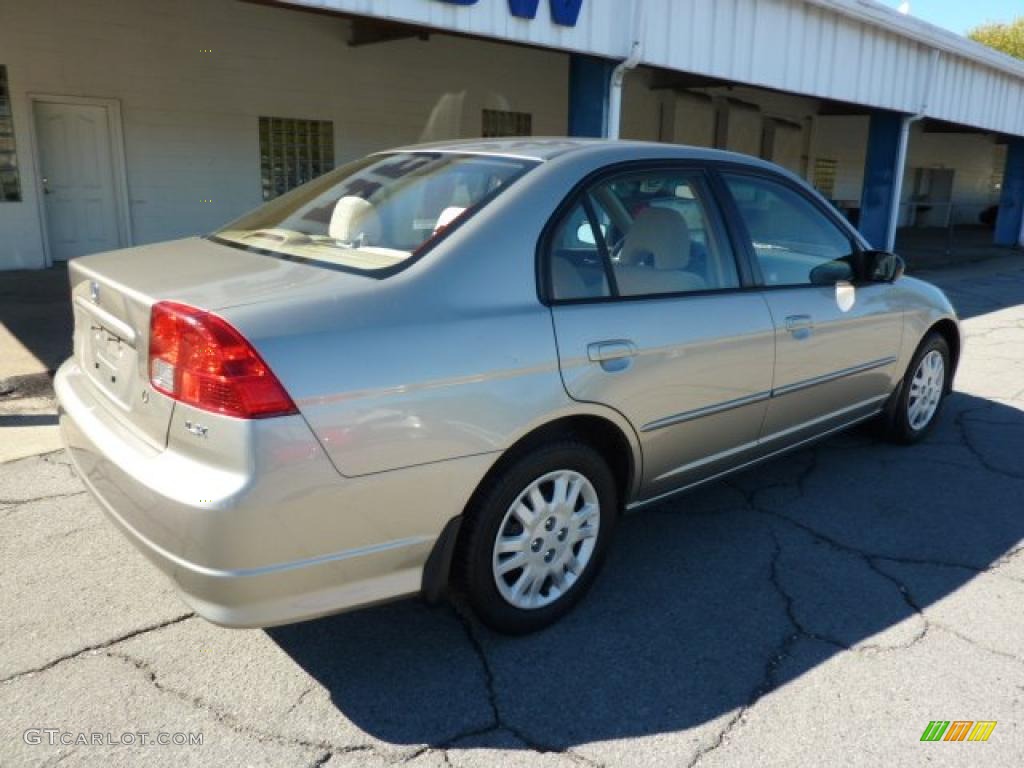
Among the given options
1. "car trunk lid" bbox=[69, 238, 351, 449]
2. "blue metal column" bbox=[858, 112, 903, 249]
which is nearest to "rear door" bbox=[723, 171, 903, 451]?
"car trunk lid" bbox=[69, 238, 351, 449]

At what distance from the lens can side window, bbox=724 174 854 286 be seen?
3596 millimetres

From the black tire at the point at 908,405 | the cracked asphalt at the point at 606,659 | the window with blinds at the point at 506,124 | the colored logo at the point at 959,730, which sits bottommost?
the colored logo at the point at 959,730

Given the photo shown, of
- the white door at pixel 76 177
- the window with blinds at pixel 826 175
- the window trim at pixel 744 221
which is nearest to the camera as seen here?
the window trim at pixel 744 221

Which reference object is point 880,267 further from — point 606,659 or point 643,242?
point 606,659

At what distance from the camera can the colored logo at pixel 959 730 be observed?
243cm

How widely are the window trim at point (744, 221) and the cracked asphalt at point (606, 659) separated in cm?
113

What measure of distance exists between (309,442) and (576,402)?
3.05 feet

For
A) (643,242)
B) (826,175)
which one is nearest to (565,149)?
(643,242)

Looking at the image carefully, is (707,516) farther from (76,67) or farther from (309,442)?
(76,67)

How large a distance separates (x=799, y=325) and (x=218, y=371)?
97.9 inches

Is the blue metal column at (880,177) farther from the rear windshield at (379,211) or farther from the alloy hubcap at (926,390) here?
the rear windshield at (379,211)

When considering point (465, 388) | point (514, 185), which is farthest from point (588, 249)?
point (465, 388)

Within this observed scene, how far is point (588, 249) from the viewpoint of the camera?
2.94 m

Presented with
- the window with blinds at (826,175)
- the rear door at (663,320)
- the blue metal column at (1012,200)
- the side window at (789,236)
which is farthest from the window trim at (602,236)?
the window with blinds at (826,175)
